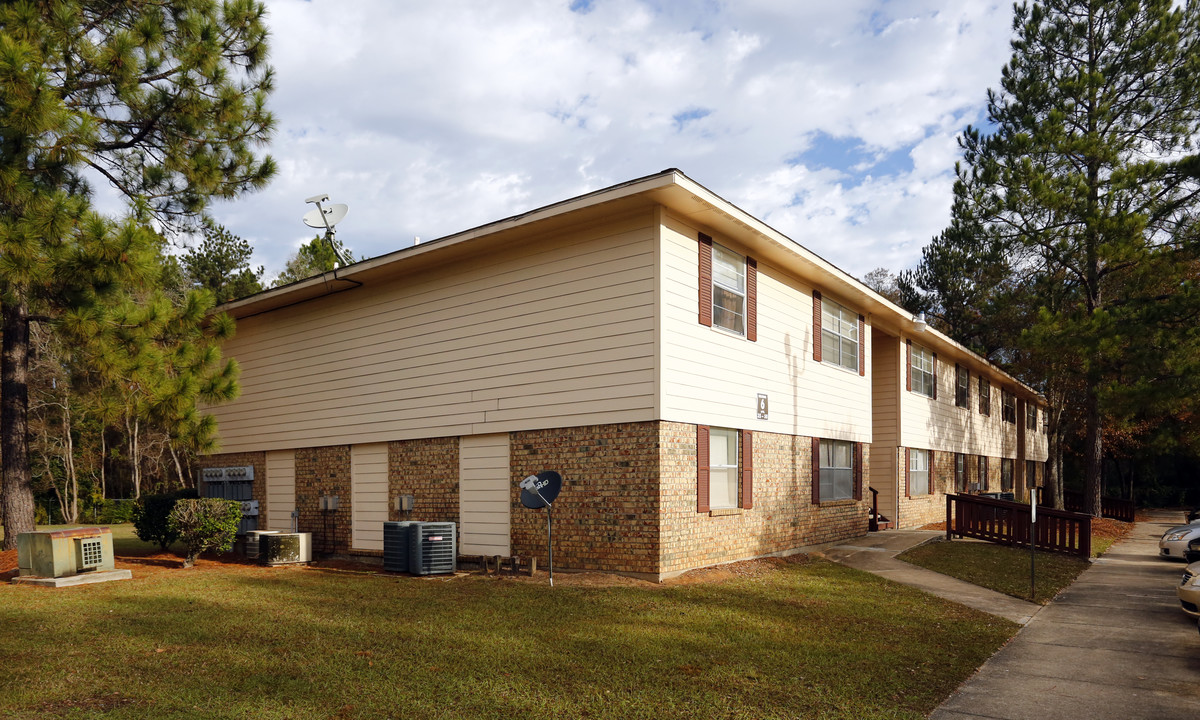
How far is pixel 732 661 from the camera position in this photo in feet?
25.0

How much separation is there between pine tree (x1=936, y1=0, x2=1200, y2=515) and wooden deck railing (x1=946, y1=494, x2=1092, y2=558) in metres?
6.62

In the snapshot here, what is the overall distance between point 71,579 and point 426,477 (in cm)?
560

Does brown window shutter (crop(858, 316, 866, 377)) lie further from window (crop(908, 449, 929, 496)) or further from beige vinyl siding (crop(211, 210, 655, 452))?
beige vinyl siding (crop(211, 210, 655, 452))

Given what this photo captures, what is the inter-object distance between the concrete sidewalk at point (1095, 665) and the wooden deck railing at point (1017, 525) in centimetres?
352

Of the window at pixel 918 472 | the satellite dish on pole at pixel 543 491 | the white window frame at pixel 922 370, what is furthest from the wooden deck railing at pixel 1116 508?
the satellite dish on pole at pixel 543 491

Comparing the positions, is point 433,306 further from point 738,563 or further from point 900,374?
point 900,374

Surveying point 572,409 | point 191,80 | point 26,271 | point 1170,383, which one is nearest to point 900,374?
point 1170,383

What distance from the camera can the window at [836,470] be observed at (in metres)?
17.2

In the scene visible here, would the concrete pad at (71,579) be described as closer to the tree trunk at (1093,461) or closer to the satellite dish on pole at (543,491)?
the satellite dish on pole at (543,491)

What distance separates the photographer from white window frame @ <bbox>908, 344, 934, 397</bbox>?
904 inches

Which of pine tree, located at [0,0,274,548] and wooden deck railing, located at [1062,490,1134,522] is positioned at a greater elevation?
pine tree, located at [0,0,274,548]

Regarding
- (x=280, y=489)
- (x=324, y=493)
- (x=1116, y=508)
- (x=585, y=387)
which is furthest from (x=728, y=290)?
(x=1116, y=508)

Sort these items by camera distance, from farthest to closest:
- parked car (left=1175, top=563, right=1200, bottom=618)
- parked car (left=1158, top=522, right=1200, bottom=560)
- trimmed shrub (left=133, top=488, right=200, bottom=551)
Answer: parked car (left=1158, top=522, right=1200, bottom=560) < trimmed shrub (left=133, top=488, right=200, bottom=551) < parked car (left=1175, top=563, right=1200, bottom=618)

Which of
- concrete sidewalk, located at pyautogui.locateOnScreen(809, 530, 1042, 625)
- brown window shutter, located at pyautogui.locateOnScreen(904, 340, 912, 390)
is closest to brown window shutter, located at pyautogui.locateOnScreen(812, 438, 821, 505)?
concrete sidewalk, located at pyautogui.locateOnScreen(809, 530, 1042, 625)
